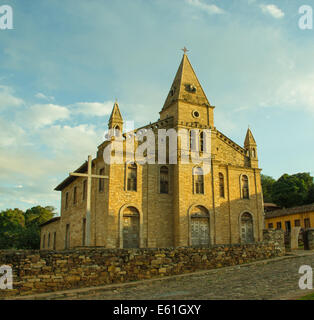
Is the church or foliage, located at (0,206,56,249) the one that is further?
foliage, located at (0,206,56,249)

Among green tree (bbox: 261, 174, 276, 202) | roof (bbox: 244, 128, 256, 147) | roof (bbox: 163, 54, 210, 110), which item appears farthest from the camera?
green tree (bbox: 261, 174, 276, 202)

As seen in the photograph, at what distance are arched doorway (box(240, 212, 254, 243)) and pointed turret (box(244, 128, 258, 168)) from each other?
179 inches

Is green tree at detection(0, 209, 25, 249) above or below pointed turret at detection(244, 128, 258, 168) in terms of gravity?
below

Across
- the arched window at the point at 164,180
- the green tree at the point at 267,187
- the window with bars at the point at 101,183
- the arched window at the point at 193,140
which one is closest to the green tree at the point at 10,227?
the window with bars at the point at 101,183

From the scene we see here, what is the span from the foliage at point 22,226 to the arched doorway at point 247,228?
90.6 ft

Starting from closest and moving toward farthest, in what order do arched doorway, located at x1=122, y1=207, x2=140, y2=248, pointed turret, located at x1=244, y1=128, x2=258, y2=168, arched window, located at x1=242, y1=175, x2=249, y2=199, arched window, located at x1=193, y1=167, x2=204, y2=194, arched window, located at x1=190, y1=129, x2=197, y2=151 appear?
arched doorway, located at x1=122, y1=207, x2=140, y2=248
arched window, located at x1=193, y1=167, x2=204, y2=194
arched window, located at x1=190, y1=129, x2=197, y2=151
arched window, located at x1=242, y1=175, x2=249, y2=199
pointed turret, located at x1=244, y1=128, x2=258, y2=168

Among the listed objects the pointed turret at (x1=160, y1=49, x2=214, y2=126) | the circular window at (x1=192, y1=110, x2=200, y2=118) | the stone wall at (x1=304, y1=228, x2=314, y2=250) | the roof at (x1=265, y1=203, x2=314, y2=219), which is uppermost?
the pointed turret at (x1=160, y1=49, x2=214, y2=126)

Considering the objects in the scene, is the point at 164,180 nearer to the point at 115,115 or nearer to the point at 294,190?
the point at 115,115

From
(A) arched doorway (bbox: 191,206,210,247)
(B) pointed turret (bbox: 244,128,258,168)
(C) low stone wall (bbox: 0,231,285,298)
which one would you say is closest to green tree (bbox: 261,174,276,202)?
(B) pointed turret (bbox: 244,128,258,168)

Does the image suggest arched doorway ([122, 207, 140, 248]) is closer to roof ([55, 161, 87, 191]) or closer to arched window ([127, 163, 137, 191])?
arched window ([127, 163, 137, 191])

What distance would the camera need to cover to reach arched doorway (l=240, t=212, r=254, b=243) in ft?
89.1

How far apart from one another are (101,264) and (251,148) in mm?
19995

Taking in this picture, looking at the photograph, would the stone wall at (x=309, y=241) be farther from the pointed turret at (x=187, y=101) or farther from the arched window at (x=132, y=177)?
the arched window at (x=132, y=177)

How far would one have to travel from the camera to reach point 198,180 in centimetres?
2594
